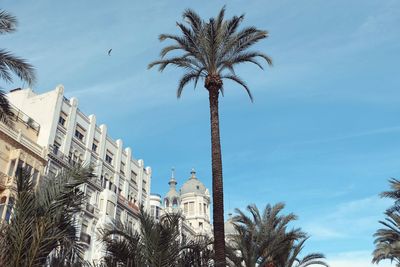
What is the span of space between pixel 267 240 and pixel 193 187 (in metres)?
58.9

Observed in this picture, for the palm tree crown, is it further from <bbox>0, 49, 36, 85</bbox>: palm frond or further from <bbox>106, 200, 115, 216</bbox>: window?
<bbox>106, 200, 115, 216</bbox>: window

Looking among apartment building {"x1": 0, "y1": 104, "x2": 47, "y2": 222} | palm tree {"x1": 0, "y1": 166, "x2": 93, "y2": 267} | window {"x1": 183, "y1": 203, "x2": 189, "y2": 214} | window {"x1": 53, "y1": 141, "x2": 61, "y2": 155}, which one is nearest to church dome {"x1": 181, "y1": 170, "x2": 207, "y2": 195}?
window {"x1": 183, "y1": 203, "x2": 189, "y2": 214}

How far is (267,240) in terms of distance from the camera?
27.1 m

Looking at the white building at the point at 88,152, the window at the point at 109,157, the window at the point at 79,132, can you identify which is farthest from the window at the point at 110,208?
the window at the point at 79,132

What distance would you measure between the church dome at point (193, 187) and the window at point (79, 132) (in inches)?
1742

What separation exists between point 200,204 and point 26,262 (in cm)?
7451

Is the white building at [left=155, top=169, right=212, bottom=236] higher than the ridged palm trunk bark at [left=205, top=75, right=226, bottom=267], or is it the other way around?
the white building at [left=155, top=169, right=212, bottom=236]

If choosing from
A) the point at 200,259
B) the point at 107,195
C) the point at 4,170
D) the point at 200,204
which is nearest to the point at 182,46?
the point at 200,259

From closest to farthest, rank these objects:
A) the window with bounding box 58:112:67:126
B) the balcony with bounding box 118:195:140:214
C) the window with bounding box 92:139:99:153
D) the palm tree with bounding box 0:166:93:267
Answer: the palm tree with bounding box 0:166:93:267, the window with bounding box 58:112:67:126, the window with bounding box 92:139:99:153, the balcony with bounding box 118:195:140:214

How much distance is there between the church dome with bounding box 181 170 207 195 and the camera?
8494 cm

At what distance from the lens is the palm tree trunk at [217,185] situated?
47.2 ft

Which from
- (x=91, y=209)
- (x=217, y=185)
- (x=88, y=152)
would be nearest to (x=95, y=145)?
(x=88, y=152)

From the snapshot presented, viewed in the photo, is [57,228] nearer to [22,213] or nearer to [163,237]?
[22,213]

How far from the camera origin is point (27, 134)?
118 ft
